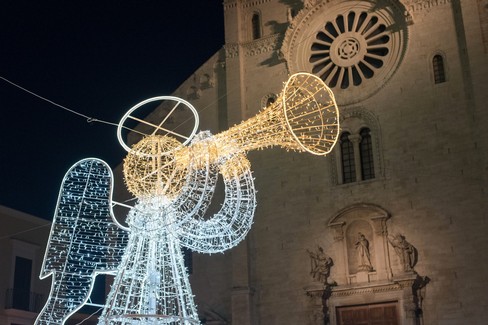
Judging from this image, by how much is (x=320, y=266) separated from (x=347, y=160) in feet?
10.5

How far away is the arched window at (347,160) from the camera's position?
2003 centimetres

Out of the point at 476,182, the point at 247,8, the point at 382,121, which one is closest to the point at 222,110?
the point at 247,8

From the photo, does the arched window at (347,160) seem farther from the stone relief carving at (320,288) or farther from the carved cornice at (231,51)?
the carved cornice at (231,51)

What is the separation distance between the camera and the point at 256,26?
22.8m

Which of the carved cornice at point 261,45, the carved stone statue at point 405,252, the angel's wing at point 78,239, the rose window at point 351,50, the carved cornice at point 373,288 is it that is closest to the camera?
the angel's wing at point 78,239

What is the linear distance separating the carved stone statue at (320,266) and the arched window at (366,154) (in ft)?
8.12

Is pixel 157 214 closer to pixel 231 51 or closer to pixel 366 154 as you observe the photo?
pixel 366 154

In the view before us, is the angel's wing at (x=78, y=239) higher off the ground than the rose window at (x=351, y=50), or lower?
lower

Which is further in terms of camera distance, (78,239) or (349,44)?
(349,44)

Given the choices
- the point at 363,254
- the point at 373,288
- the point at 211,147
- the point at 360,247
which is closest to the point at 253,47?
the point at 360,247

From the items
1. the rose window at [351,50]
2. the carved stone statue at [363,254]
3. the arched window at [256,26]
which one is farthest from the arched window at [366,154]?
the arched window at [256,26]

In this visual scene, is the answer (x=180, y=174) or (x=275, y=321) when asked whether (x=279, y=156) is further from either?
(x=180, y=174)

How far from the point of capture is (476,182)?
59.1 feet

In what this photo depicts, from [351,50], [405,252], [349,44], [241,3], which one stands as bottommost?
[405,252]
